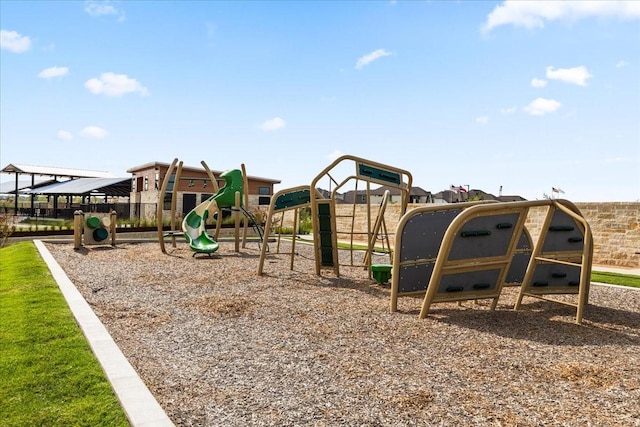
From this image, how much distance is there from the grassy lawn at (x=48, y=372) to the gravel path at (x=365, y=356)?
380 millimetres

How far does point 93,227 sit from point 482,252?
12.6 meters

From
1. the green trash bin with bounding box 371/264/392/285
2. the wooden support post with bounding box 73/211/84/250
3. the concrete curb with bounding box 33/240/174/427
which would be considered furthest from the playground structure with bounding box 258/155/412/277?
the wooden support post with bounding box 73/211/84/250

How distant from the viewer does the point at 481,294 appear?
21.5ft

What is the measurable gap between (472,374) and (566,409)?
803mm

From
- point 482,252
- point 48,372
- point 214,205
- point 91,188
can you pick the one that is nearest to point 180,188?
point 91,188

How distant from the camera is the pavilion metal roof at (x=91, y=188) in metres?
32.3

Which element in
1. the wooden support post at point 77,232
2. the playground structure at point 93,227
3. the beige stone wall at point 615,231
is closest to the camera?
the beige stone wall at point 615,231

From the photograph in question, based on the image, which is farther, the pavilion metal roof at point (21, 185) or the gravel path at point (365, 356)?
the pavilion metal roof at point (21, 185)

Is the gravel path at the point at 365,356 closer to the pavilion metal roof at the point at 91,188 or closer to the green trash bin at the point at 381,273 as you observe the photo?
the green trash bin at the point at 381,273

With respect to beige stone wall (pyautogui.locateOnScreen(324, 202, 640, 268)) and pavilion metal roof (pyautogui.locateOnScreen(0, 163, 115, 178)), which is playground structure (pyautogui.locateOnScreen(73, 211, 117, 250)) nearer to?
beige stone wall (pyautogui.locateOnScreen(324, 202, 640, 268))

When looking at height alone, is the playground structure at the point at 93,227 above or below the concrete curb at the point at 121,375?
above

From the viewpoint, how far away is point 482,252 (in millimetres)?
6402

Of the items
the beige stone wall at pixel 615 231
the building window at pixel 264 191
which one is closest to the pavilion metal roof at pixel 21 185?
the building window at pixel 264 191

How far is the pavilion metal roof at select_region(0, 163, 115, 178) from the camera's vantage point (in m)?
33.5
